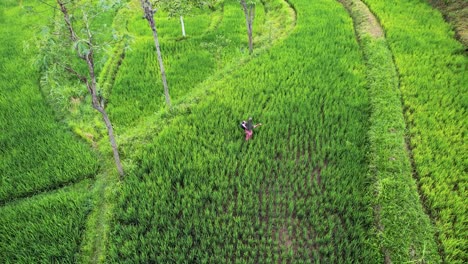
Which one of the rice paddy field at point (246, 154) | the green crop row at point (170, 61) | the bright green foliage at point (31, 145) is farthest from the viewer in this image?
the green crop row at point (170, 61)

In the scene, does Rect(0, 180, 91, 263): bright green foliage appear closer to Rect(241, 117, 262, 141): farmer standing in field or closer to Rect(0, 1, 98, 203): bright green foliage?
Rect(0, 1, 98, 203): bright green foliage

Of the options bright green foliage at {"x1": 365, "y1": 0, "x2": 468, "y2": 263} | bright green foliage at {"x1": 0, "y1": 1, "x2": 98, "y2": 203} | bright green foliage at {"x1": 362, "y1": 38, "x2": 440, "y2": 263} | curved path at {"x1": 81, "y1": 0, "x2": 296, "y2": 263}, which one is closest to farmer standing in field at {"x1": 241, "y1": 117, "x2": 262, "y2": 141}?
curved path at {"x1": 81, "y1": 0, "x2": 296, "y2": 263}

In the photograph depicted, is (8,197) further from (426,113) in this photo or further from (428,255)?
(426,113)

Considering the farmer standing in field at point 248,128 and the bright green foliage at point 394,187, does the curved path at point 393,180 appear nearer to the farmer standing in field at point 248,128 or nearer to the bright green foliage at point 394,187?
the bright green foliage at point 394,187

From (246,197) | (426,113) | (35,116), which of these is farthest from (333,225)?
(35,116)

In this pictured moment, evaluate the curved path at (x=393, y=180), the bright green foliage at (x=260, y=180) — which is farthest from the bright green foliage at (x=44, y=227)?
the curved path at (x=393, y=180)

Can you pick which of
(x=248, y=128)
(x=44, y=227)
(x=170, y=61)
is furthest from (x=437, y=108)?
(x=44, y=227)
